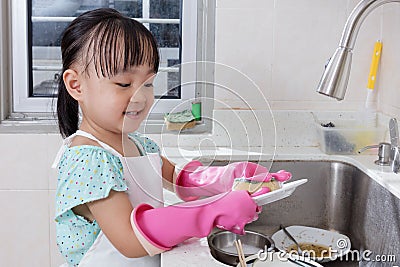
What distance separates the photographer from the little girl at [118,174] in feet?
3.26

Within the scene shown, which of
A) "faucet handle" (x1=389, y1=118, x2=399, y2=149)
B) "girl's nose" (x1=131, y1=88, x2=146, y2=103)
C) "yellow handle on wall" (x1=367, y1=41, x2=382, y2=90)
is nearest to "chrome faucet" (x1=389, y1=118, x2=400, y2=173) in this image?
"faucet handle" (x1=389, y1=118, x2=399, y2=149)

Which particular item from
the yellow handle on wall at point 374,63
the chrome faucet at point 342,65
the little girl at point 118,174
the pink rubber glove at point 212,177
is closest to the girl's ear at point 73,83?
the little girl at point 118,174

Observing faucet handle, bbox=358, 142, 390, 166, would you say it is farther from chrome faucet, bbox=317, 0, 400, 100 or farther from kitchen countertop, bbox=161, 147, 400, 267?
chrome faucet, bbox=317, 0, 400, 100

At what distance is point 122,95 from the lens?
1.06 metres

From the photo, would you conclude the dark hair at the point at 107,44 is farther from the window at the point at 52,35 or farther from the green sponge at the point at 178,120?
the window at the point at 52,35

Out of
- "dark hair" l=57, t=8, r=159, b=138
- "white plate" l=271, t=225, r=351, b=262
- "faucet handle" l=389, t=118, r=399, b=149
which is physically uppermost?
"dark hair" l=57, t=8, r=159, b=138

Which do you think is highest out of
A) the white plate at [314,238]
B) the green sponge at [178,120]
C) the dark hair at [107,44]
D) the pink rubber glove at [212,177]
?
the dark hair at [107,44]

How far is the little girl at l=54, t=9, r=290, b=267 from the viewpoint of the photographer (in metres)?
1.00

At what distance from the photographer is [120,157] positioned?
3.73ft

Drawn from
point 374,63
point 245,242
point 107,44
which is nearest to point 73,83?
point 107,44

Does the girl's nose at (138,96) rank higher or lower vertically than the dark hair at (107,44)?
lower

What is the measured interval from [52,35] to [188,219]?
110 centimetres

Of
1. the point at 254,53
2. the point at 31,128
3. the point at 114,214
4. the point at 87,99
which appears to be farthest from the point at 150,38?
the point at 31,128

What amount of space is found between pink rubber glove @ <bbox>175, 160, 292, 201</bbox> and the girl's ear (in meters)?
0.24
